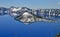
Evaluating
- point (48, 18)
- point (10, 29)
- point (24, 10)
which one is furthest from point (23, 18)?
point (48, 18)

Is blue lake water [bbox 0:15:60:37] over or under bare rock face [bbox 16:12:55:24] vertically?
under

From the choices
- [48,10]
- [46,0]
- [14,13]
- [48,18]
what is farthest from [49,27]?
[14,13]

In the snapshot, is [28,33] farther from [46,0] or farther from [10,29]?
[46,0]

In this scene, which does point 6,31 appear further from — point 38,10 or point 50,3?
point 50,3

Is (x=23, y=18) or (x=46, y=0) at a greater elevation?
(x=46, y=0)

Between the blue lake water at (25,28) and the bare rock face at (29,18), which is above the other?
the bare rock face at (29,18)

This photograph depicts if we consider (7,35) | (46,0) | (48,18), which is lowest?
(7,35)

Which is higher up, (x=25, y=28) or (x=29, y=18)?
(x=29, y=18)
